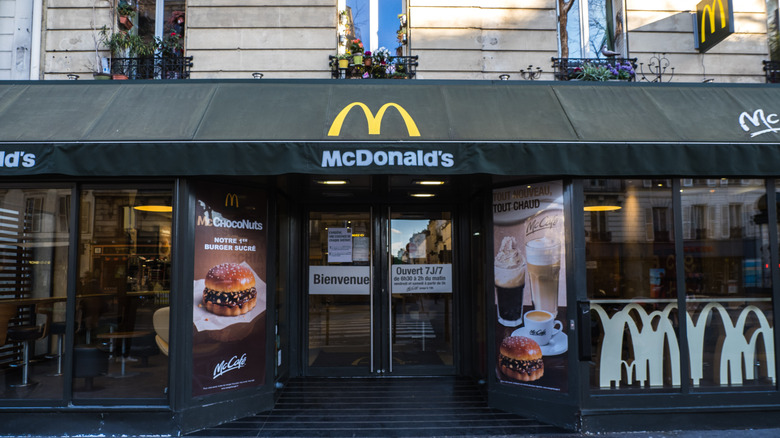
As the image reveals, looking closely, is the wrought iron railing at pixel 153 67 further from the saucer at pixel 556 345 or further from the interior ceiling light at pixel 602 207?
the saucer at pixel 556 345

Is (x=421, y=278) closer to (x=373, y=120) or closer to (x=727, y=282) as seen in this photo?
(x=373, y=120)

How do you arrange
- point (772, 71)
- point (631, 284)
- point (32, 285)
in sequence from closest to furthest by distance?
1. point (631, 284)
2. point (32, 285)
3. point (772, 71)

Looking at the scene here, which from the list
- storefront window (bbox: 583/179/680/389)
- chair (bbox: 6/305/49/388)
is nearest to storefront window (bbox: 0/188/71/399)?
chair (bbox: 6/305/49/388)

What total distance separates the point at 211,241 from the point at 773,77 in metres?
8.40

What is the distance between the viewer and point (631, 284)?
6289 millimetres

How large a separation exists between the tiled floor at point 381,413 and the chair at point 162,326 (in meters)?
1.08

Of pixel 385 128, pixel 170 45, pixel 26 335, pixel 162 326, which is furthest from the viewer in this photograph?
pixel 170 45

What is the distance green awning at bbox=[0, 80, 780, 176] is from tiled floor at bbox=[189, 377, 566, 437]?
2884 millimetres

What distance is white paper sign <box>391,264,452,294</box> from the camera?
8.06 m

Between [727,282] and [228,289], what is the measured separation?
246 inches

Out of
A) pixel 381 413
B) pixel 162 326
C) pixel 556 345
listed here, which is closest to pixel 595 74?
pixel 556 345

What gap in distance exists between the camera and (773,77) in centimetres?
762

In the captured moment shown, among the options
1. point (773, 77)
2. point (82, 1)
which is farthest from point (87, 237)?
point (773, 77)

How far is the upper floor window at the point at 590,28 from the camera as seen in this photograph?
303 inches
